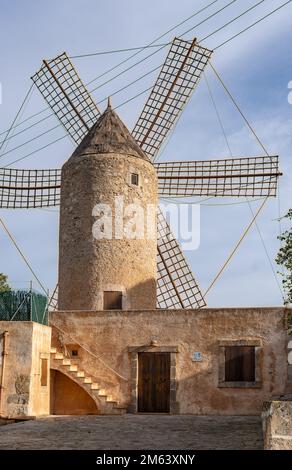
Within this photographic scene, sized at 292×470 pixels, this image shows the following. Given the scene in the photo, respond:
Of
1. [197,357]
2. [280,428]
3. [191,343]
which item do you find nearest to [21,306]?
[191,343]

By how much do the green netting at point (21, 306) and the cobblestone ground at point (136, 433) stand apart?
2862 mm

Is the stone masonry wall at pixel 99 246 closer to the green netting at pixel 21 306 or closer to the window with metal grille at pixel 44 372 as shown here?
the green netting at pixel 21 306

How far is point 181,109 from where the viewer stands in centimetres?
2630

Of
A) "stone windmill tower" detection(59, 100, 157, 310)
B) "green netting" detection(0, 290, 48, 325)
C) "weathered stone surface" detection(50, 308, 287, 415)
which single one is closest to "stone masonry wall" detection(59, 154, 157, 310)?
"stone windmill tower" detection(59, 100, 157, 310)

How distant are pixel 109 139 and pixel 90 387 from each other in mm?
8080

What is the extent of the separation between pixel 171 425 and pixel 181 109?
44.5ft

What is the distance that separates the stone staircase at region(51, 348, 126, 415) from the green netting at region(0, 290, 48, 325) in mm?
1233

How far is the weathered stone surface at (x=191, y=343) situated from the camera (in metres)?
19.0

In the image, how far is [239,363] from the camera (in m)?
19.3

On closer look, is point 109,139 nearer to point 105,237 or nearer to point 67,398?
point 105,237

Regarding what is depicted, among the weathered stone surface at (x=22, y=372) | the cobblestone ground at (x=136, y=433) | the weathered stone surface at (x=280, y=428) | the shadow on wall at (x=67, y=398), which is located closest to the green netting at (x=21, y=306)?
the weathered stone surface at (x=22, y=372)

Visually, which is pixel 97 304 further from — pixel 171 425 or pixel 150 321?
pixel 171 425
